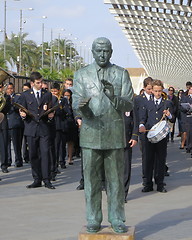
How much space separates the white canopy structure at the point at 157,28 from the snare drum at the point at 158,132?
23114 mm

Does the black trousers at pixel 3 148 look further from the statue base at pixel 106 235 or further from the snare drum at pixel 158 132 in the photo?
the statue base at pixel 106 235

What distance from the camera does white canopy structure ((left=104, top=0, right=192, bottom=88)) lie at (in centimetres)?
3455

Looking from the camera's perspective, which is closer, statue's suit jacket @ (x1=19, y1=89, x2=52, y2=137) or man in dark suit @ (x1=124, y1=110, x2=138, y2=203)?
man in dark suit @ (x1=124, y1=110, x2=138, y2=203)

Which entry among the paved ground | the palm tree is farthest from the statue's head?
the palm tree

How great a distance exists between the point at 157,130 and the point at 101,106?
445 centimetres

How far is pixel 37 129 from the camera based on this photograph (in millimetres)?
11422

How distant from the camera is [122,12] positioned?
128 feet

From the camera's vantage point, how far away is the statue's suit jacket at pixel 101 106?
6.36m

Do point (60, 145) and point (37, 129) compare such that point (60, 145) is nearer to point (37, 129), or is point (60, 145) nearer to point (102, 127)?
point (37, 129)

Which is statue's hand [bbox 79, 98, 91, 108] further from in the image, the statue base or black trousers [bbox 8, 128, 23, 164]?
black trousers [bbox 8, 128, 23, 164]

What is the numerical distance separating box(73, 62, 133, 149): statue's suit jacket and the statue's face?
84mm

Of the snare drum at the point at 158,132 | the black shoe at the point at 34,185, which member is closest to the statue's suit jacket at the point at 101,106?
the snare drum at the point at 158,132

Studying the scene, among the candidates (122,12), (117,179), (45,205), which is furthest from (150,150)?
(122,12)

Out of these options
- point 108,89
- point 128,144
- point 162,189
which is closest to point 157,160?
point 162,189
